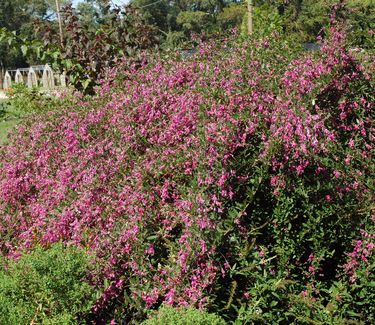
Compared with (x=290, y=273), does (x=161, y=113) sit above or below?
above

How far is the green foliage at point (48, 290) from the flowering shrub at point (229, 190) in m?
0.21

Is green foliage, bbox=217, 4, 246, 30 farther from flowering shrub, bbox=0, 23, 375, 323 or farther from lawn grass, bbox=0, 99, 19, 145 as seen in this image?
lawn grass, bbox=0, 99, 19, 145

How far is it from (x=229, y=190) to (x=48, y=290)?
3.15 feet

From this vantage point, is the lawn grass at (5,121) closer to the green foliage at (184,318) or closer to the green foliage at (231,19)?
the green foliage at (231,19)

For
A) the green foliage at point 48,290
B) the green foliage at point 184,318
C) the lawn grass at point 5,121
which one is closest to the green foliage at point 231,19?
the lawn grass at point 5,121

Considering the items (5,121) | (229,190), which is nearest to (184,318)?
(229,190)

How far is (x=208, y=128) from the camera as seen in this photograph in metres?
3.07

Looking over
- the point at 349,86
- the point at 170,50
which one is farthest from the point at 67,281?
the point at 170,50

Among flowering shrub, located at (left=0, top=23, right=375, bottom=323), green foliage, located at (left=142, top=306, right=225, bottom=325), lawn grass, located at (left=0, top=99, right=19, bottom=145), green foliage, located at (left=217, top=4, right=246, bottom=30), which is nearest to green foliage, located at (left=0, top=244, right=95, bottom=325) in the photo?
flowering shrub, located at (left=0, top=23, right=375, bottom=323)

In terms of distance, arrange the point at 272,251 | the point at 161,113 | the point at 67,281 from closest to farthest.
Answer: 1. the point at 67,281
2. the point at 272,251
3. the point at 161,113

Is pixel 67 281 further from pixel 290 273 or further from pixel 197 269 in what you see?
pixel 290 273

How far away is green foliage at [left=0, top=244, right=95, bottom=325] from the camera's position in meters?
2.66

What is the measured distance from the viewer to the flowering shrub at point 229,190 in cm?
289

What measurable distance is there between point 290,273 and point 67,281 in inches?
45.3
